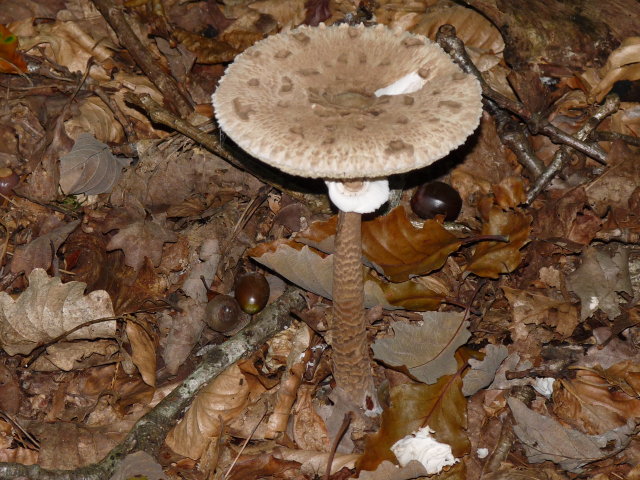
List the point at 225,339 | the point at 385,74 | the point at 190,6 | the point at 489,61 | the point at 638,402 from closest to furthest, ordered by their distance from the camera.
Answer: the point at 385,74
the point at 638,402
the point at 225,339
the point at 489,61
the point at 190,6

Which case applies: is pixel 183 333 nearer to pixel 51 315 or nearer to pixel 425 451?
pixel 51 315

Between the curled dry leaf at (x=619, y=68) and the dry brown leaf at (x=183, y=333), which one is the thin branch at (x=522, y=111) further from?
the dry brown leaf at (x=183, y=333)

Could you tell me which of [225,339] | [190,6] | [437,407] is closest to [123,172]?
[225,339]

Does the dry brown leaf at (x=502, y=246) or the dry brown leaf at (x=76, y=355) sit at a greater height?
the dry brown leaf at (x=502, y=246)

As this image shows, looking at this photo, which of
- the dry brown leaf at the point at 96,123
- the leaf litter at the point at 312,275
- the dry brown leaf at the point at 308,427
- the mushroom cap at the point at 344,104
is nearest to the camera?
the mushroom cap at the point at 344,104

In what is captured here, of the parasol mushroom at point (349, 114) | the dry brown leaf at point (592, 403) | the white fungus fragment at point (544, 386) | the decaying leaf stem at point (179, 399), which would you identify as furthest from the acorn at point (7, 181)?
the dry brown leaf at point (592, 403)

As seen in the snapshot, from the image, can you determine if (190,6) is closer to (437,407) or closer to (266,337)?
(266,337)

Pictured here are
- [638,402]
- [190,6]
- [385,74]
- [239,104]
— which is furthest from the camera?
[190,6]
